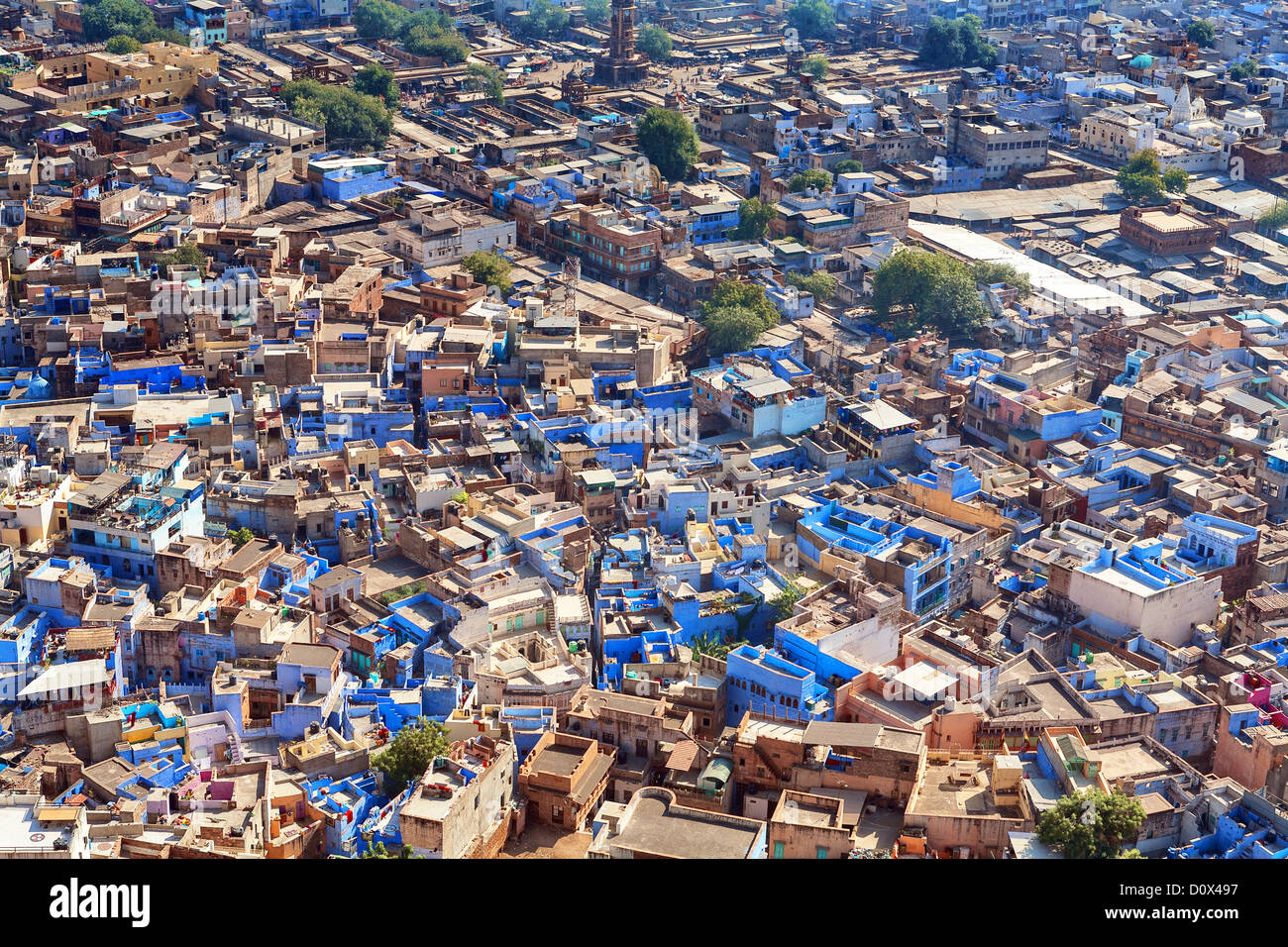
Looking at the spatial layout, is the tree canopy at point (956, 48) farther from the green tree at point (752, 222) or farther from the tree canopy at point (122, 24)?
the tree canopy at point (122, 24)

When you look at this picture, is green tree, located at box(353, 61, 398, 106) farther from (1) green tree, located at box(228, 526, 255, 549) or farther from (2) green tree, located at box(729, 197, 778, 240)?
(1) green tree, located at box(228, 526, 255, 549)

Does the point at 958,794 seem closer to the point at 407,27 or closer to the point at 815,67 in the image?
the point at 815,67

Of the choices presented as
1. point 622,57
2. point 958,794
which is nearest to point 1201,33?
point 622,57

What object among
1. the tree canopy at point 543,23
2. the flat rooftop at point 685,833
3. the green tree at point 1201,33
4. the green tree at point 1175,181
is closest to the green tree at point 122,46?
the tree canopy at point 543,23

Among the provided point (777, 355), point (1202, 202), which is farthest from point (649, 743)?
point (1202, 202)
